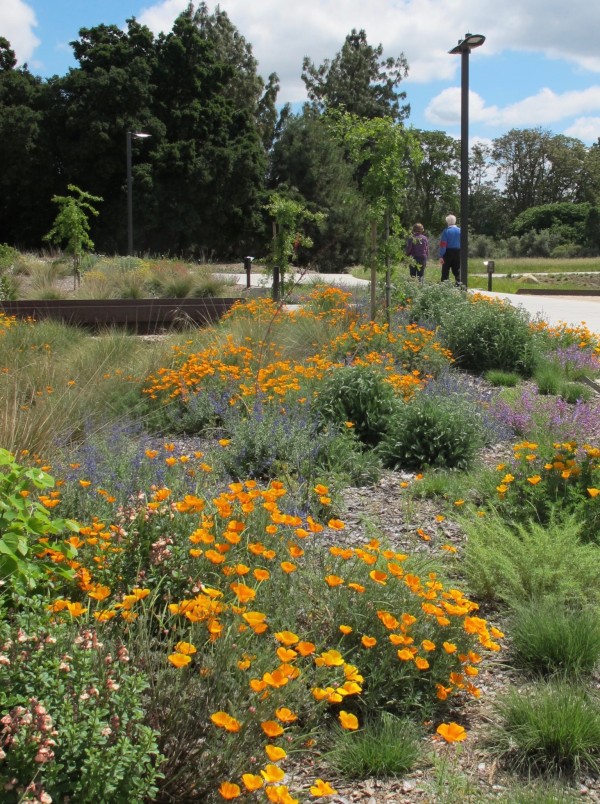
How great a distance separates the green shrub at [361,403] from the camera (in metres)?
5.86

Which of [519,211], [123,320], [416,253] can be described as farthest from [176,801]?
[519,211]

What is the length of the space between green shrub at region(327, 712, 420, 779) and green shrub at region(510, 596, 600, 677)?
0.66 meters

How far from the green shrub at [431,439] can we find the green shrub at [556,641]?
7.34 ft

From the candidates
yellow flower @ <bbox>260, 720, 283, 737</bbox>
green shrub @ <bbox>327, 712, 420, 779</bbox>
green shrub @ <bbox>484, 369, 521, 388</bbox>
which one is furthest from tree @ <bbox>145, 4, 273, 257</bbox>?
yellow flower @ <bbox>260, 720, 283, 737</bbox>

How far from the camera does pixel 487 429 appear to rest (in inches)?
233

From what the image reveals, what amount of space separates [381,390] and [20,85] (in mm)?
34961

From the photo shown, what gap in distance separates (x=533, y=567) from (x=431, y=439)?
2.07 m

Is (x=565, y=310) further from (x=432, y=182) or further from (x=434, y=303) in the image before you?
(x=432, y=182)

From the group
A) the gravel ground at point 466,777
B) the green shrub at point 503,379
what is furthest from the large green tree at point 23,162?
the gravel ground at point 466,777

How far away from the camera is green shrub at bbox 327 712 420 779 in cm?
237

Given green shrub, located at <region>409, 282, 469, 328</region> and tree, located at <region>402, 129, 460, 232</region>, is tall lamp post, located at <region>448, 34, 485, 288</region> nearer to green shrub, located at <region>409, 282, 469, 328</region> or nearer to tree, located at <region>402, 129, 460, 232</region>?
green shrub, located at <region>409, 282, 469, 328</region>

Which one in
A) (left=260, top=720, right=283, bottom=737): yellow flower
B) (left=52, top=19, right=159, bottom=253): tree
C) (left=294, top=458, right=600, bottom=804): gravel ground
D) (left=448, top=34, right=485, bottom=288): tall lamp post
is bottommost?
(left=294, top=458, right=600, bottom=804): gravel ground

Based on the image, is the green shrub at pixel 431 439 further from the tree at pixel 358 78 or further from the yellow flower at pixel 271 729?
the tree at pixel 358 78

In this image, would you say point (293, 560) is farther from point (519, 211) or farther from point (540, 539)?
point (519, 211)
